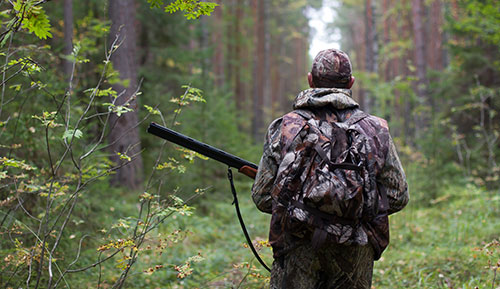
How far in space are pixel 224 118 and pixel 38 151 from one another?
614 centimetres

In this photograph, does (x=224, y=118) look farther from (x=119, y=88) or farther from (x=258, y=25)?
(x=258, y=25)

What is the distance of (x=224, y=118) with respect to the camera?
37.5 ft

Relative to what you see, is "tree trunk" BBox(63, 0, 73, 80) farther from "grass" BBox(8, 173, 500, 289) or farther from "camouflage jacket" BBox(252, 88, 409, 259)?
"camouflage jacket" BBox(252, 88, 409, 259)

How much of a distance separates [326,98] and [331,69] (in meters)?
0.25

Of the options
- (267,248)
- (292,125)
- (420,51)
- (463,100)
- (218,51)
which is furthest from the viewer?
(218,51)

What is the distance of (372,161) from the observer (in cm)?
263

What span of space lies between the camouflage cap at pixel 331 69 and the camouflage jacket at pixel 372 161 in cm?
9

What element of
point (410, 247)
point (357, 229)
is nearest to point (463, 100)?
→ point (410, 247)

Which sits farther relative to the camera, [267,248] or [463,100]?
[463,100]

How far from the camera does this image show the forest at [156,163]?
3.88m

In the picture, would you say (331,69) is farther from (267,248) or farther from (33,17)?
(267,248)

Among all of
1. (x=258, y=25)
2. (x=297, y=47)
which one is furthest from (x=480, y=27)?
(x=297, y=47)

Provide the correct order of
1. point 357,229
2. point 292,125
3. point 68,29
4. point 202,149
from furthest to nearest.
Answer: point 68,29, point 202,149, point 292,125, point 357,229

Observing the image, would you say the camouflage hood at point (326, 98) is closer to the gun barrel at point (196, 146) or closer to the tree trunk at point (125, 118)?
the gun barrel at point (196, 146)
